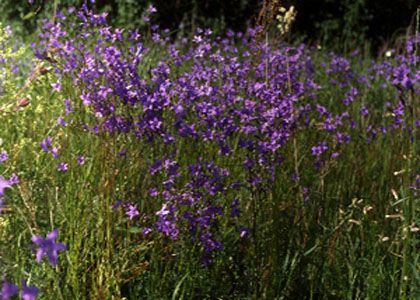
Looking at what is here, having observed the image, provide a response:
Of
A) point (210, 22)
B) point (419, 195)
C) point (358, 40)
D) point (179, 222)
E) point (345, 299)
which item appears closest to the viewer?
point (179, 222)

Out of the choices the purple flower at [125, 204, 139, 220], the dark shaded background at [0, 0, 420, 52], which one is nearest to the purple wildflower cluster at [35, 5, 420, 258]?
the purple flower at [125, 204, 139, 220]

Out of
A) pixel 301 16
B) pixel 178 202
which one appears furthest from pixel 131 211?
pixel 301 16

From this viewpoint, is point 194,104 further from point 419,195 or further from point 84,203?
point 419,195

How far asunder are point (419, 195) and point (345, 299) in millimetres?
612

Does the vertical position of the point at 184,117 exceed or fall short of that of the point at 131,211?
it exceeds it

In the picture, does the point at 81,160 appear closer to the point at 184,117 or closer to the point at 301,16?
the point at 184,117

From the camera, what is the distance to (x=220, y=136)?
258 cm

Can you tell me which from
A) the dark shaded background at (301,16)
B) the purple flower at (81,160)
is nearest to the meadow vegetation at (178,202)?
the purple flower at (81,160)

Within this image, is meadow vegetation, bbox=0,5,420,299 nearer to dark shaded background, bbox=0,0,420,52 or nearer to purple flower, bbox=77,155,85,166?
purple flower, bbox=77,155,85,166

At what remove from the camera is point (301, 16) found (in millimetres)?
8633

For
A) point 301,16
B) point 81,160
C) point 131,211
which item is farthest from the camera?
point 301,16

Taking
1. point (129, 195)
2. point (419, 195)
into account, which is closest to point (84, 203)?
point (129, 195)

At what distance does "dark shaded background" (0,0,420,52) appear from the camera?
767 cm

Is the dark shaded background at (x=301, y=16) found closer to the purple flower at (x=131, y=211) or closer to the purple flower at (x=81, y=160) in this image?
the purple flower at (x=81, y=160)
